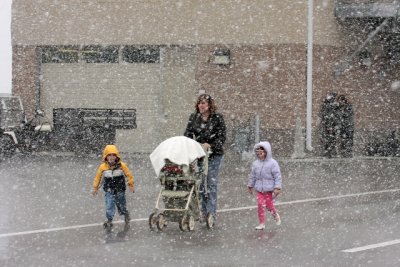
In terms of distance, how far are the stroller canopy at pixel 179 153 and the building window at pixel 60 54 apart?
20.3 m

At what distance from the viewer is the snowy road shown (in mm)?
9273

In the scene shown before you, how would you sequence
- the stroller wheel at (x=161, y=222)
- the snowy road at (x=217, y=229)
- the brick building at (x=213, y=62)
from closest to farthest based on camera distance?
the snowy road at (x=217, y=229)
the stroller wheel at (x=161, y=222)
the brick building at (x=213, y=62)

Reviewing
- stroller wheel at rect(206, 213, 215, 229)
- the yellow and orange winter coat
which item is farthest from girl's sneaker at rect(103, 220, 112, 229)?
stroller wheel at rect(206, 213, 215, 229)

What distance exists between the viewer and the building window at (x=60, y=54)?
102 ft

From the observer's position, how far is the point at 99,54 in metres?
30.9

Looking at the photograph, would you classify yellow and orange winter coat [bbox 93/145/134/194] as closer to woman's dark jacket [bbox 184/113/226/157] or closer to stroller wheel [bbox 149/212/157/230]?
stroller wheel [bbox 149/212/157/230]

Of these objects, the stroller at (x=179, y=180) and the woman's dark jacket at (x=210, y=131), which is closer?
the stroller at (x=179, y=180)

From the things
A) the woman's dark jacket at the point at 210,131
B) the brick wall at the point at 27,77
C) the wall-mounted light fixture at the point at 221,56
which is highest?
the wall-mounted light fixture at the point at 221,56

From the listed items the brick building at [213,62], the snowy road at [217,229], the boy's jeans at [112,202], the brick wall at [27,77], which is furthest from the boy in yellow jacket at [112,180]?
the brick wall at [27,77]

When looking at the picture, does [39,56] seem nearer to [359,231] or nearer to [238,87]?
[238,87]

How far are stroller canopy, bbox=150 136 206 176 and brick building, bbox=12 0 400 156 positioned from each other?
54.4ft

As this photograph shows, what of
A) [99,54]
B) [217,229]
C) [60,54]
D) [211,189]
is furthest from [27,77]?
[217,229]

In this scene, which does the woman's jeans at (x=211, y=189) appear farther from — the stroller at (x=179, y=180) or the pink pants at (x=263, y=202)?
the pink pants at (x=263, y=202)

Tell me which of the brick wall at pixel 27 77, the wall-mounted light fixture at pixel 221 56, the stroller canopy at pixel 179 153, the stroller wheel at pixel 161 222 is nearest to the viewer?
A: the stroller canopy at pixel 179 153
